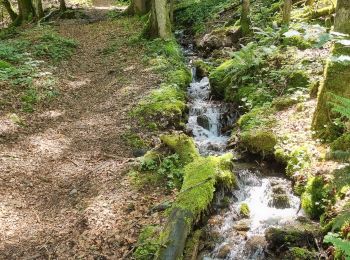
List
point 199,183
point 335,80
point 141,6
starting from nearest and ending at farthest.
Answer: point 199,183, point 335,80, point 141,6

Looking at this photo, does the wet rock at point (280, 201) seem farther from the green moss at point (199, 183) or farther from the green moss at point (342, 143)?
the green moss at point (342, 143)

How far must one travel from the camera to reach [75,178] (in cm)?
752

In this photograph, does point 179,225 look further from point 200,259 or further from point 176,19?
point 176,19

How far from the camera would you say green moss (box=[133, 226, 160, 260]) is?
5.48m

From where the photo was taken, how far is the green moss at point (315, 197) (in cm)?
638

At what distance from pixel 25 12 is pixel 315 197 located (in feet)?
63.9

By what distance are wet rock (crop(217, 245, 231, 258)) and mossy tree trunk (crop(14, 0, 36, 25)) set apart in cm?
1871

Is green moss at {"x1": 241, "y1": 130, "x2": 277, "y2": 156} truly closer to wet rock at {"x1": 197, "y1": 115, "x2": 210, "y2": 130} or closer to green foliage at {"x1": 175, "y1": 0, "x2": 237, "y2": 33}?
wet rock at {"x1": 197, "y1": 115, "x2": 210, "y2": 130}

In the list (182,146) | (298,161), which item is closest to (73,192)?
(182,146)

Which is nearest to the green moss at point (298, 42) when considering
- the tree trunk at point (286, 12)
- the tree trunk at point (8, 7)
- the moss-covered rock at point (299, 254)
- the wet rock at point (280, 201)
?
the tree trunk at point (286, 12)

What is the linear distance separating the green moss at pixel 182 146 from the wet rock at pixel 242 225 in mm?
1715

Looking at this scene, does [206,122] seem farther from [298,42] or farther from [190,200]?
[190,200]

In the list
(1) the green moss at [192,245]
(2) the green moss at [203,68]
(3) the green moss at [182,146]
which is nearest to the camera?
(1) the green moss at [192,245]

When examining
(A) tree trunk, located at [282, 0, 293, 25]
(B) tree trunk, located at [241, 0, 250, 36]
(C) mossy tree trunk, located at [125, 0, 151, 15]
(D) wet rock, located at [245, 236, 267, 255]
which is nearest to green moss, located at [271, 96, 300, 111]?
(D) wet rock, located at [245, 236, 267, 255]
